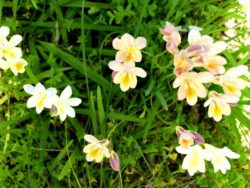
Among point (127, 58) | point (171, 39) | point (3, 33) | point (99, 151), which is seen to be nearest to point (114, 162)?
point (99, 151)

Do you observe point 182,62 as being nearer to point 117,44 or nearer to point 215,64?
point 215,64

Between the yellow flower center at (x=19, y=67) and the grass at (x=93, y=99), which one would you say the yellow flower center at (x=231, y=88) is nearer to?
the grass at (x=93, y=99)

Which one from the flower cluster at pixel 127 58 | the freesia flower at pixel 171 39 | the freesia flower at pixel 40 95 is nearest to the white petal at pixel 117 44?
the flower cluster at pixel 127 58

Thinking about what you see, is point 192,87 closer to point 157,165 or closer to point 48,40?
point 157,165

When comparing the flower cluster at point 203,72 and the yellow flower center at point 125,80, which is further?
the yellow flower center at point 125,80

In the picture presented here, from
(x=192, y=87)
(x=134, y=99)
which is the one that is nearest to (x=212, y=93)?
(x=192, y=87)

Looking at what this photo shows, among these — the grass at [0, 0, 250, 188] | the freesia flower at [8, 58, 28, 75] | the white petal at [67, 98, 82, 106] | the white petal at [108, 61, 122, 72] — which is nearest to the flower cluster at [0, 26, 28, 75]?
the freesia flower at [8, 58, 28, 75]

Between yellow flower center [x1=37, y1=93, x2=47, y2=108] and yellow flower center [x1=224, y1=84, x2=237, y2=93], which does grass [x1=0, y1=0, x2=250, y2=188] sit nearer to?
yellow flower center [x1=37, y1=93, x2=47, y2=108]
